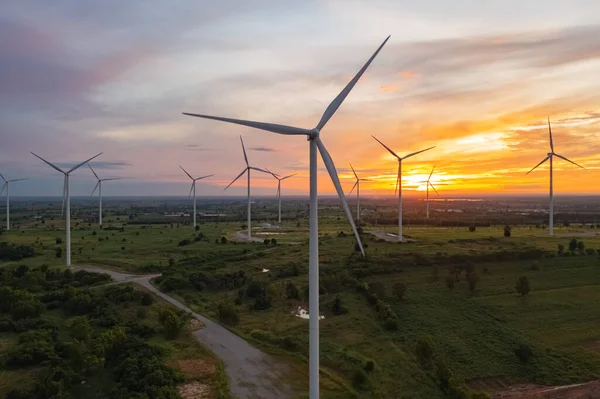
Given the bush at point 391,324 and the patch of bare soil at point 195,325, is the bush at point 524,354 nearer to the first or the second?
the bush at point 391,324

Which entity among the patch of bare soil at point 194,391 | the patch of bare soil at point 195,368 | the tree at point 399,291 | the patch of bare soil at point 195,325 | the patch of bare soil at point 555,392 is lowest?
the patch of bare soil at point 555,392

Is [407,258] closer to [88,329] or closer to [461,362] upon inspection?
→ [461,362]

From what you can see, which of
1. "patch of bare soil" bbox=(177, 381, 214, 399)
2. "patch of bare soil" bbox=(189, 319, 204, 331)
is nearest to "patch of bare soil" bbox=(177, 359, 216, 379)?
"patch of bare soil" bbox=(177, 381, 214, 399)

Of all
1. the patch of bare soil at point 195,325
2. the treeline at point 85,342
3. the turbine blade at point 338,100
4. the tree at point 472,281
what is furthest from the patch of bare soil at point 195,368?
the tree at point 472,281

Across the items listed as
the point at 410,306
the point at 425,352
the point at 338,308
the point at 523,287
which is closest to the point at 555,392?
the point at 425,352

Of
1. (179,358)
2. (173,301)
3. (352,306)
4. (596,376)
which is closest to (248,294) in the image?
(173,301)

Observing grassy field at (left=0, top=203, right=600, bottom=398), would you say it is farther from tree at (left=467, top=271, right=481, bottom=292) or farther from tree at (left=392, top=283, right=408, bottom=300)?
tree at (left=467, top=271, right=481, bottom=292)
